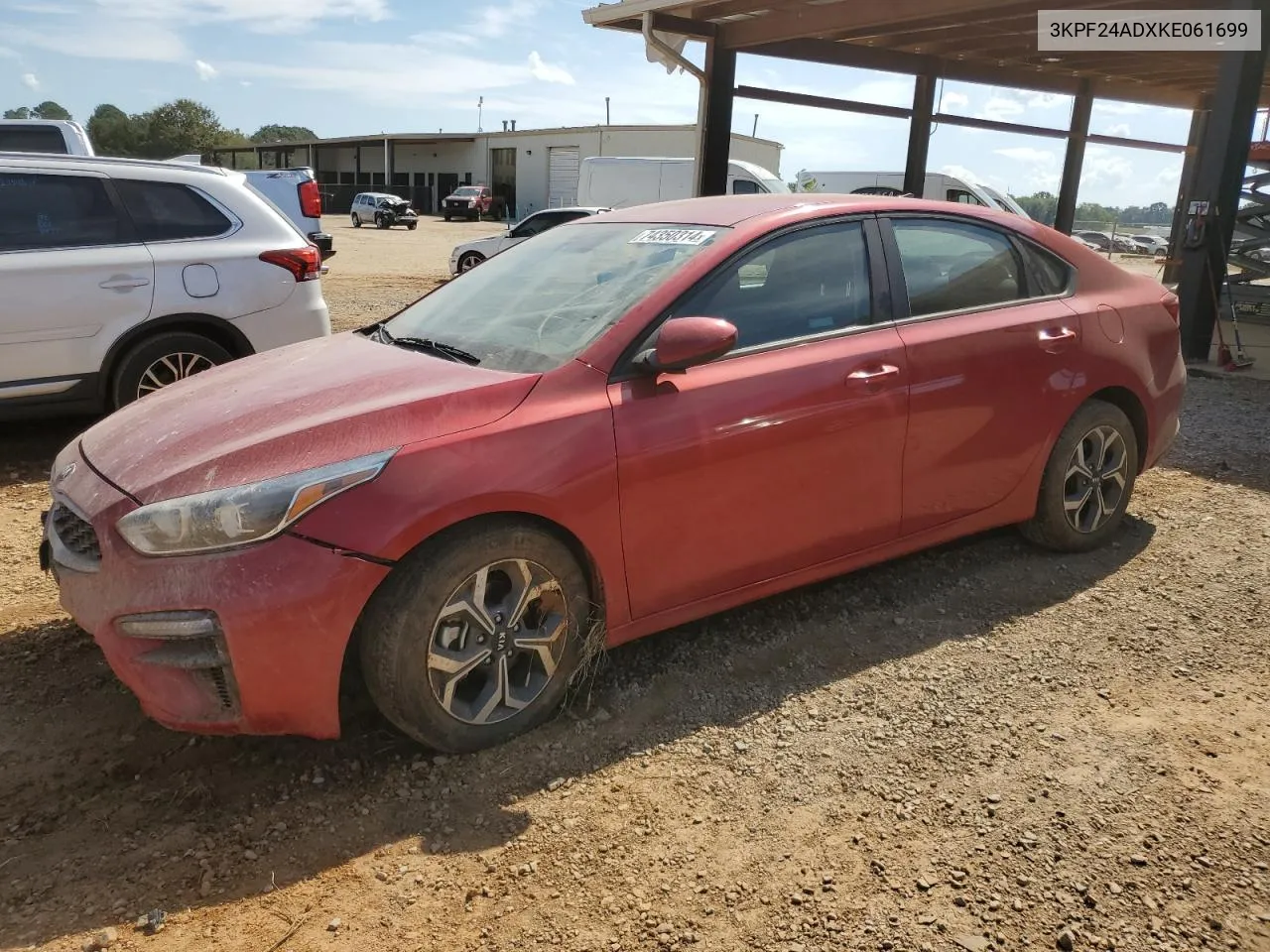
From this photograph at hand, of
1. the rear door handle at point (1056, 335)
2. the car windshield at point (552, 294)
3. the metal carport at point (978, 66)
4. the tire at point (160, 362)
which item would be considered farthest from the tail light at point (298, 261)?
the metal carport at point (978, 66)

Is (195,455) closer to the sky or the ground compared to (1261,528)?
closer to the sky

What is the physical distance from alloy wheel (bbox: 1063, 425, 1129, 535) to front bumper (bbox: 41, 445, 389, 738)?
306 cm

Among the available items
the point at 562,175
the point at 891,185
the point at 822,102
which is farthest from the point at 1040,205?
the point at 562,175

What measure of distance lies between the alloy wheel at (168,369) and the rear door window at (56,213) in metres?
0.73

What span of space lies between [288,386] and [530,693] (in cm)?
124

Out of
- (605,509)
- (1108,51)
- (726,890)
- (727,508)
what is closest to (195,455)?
(605,509)

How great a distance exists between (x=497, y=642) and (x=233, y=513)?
31.6 inches

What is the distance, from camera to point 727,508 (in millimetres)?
3064

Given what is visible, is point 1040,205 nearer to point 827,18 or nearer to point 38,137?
point 827,18

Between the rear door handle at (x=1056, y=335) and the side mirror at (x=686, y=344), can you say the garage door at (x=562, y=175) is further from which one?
the side mirror at (x=686, y=344)

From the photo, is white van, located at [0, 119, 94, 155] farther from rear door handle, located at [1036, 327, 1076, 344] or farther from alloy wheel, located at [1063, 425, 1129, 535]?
alloy wheel, located at [1063, 425, 1129, 535]

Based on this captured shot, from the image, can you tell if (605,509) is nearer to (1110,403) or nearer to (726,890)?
(726,890)

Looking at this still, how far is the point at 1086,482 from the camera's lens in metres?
4.16

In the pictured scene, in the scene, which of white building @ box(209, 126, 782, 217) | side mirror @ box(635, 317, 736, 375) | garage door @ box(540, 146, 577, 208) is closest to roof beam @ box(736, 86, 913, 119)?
side mirror @ box(635, 317, 736, 375)
